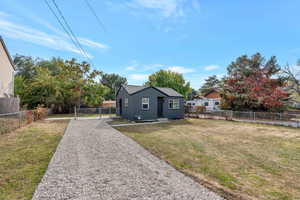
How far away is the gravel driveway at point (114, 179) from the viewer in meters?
2.47

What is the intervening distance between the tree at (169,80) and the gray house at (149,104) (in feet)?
58.7

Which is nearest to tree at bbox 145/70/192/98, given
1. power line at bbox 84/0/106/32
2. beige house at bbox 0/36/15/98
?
beige house at bbox 0/36/15/98

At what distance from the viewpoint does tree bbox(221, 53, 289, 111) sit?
14.2 metres

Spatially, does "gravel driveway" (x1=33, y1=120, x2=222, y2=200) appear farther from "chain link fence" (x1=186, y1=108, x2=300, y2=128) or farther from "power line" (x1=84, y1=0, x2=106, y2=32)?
"chain link fence" (x1=186, y1=108, x2=300, y2=128)

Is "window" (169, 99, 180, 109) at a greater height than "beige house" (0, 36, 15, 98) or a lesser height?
lesser

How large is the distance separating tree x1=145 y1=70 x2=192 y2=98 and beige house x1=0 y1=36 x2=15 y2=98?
78.6 feet

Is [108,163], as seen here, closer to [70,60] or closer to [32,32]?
[32,32]

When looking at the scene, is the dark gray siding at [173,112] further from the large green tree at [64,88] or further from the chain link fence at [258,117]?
the large green tree at [64,88]

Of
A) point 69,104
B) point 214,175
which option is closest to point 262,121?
point 214,175

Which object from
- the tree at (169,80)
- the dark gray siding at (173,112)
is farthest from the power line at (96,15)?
the tree at (169,80)

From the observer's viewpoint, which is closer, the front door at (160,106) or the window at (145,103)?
the window at (145,103)

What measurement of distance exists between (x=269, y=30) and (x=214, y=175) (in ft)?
49.1

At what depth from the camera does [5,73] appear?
1344 centimetres

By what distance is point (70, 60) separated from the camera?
22.4m
